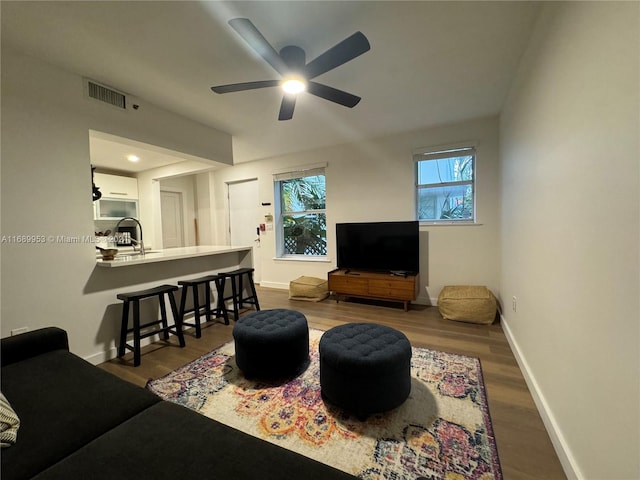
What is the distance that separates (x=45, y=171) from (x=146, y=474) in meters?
2.43

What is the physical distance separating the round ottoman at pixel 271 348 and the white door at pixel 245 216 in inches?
139

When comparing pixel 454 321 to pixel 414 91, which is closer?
pixel 414 91

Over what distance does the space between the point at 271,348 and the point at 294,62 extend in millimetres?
2109

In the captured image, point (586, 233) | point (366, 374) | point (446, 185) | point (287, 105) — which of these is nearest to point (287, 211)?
point (446, 185)

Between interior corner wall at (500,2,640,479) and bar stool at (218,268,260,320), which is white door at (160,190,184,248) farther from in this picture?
interior corner wall at (500,2,640,479)

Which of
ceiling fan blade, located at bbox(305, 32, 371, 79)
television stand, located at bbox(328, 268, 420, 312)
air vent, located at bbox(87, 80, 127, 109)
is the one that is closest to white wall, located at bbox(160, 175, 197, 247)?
air vent, located at bbox(87, 80, 127, 109)

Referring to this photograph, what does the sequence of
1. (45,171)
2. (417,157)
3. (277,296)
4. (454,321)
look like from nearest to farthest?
(45,171) → (454,321) → (417,157) → (277,296)

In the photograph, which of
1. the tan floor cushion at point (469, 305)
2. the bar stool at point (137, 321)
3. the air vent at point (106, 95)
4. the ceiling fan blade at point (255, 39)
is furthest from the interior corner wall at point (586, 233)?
the air vent at point (106, 95)

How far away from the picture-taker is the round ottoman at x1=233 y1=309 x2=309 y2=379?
6.47 feet

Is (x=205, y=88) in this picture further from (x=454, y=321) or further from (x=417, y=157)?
(x=454, y=321)

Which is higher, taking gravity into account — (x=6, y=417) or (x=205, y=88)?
(x=205, y=88)

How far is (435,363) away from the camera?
2250mm

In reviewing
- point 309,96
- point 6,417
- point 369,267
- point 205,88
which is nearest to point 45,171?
point 205,88

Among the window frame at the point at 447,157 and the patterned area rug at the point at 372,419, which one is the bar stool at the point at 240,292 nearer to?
the patterned area rug at the point at 372,419
